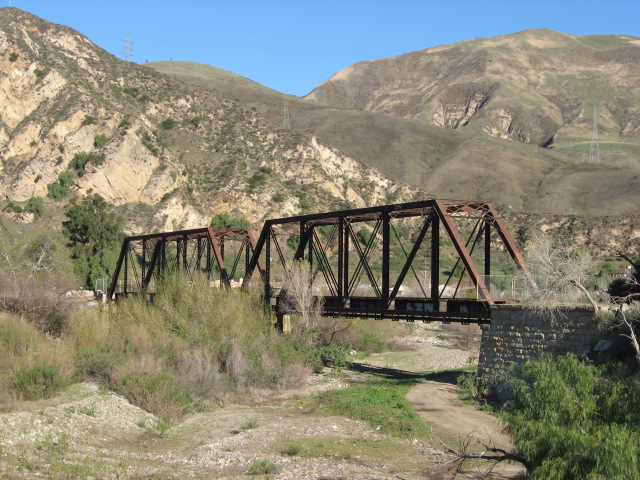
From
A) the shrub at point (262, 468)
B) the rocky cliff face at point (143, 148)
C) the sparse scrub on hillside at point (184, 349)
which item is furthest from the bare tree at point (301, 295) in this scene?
the rocky cliff face at point (143, 148)

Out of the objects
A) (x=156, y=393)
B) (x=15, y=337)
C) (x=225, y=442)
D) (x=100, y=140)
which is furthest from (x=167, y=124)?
(x=225, y=442)

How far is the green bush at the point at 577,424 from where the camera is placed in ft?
36.3

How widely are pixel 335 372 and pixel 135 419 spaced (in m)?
13.9

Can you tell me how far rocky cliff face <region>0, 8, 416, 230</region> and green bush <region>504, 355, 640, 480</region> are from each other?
252 ft

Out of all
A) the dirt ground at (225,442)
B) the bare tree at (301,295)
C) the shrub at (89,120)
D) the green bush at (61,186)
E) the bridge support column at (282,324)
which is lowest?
the dirt ground at (225,442)

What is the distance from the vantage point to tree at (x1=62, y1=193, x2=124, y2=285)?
241 ft

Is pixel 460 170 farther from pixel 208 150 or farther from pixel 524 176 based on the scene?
pixel 208 150

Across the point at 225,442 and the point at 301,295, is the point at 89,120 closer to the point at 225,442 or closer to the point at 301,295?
the point at 301,295

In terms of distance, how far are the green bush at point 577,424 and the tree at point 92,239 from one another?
65278 millimetres

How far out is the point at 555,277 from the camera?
78.2 feet

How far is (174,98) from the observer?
379 feet

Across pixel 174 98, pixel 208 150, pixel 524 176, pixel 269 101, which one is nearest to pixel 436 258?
pixel 208 150

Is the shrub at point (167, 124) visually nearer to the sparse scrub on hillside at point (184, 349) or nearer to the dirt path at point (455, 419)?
the sparse scrub on hillside at point (184, 349)

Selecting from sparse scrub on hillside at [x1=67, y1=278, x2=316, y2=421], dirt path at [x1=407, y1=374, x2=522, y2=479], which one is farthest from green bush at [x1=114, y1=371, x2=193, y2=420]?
dirt path at [x1=407, y1=374, x2=522, y2=479]
